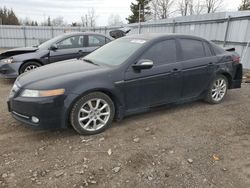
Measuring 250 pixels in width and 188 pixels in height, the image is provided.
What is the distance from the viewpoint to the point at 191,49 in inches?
183

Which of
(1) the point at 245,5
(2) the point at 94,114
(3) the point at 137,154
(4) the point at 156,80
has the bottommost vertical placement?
(3) the point at 137,154

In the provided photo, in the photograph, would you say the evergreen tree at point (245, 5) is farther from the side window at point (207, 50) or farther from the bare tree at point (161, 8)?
the side window at point (207, 50)

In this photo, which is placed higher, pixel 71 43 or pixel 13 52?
pixel 71 43

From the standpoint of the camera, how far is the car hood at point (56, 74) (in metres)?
3.47

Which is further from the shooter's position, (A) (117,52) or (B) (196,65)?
(B) (196,65)

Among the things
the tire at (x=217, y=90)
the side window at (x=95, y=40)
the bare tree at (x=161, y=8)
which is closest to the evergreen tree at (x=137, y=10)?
the bare tree at (x=161, y=8)

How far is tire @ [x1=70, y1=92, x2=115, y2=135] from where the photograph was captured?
3.51 m

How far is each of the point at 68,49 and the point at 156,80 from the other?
4.37m

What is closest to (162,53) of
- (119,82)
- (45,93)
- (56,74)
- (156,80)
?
(156,80)

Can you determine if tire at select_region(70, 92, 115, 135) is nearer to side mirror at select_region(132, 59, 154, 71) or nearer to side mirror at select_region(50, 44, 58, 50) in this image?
side mirror at select_region(132, 59, 154, 71)

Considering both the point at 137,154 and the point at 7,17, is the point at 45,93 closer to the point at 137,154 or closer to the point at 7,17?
the point at 137,154

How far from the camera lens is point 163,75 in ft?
13.7

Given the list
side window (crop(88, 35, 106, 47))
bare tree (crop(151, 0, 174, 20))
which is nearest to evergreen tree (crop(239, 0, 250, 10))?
bare tree (crop(151, 0, 174, 20))

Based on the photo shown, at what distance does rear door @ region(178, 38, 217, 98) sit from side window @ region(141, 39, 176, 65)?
0.75 ft
